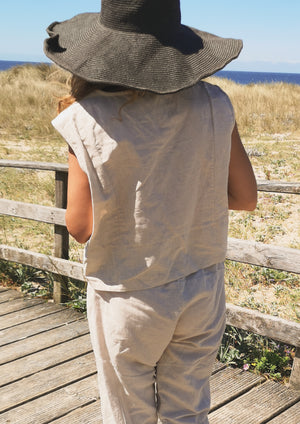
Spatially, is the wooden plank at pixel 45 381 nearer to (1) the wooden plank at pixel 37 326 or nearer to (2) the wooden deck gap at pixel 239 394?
(1) the wooden plank at pixel 37 326

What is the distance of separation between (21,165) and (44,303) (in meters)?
1.09

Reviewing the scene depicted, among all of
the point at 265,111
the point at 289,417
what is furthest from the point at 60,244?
the point at 265,111

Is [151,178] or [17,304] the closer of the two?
[151,178]

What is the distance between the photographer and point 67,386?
9.04 ft

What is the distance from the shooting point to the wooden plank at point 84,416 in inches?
97.1

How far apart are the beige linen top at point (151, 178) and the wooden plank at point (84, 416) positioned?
1357mm

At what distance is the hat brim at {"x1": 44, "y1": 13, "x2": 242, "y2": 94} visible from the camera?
3.90 ft

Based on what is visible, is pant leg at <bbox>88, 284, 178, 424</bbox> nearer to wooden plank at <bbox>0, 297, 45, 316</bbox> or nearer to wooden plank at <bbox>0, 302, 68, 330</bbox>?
wooden plank at <bbox>0, 302, 68, 330</bbox>

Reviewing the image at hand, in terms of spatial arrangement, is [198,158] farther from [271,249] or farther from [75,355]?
[75,355]

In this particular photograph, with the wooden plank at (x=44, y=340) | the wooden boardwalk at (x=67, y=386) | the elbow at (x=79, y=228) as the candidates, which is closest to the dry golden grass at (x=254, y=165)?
the elbow at (x=79, y=228)

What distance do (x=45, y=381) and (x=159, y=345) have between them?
1.62 metres

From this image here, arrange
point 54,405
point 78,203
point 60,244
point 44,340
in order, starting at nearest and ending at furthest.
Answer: point 78,203, point 54,405, point 44,340, point 60,244

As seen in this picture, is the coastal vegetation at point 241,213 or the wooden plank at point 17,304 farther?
the coastal vegetation at point 241,213

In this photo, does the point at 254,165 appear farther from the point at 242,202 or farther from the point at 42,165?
the point at 242,202
